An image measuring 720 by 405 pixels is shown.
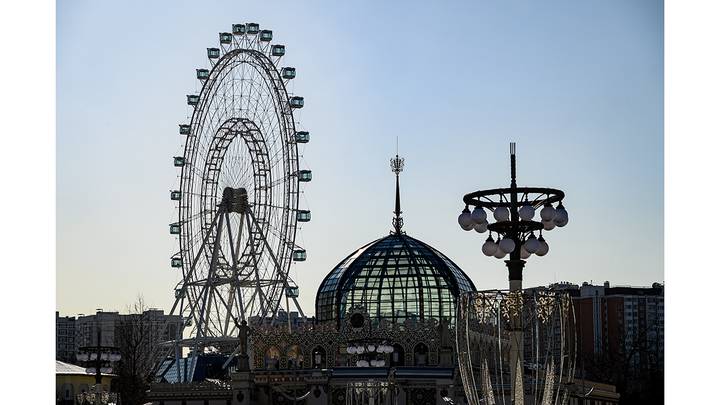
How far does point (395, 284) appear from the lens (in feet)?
135

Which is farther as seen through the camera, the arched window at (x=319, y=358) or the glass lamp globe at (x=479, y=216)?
the arched window at (x=319, y=358)

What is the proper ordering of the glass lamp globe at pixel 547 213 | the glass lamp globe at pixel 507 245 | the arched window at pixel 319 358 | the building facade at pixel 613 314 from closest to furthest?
the glass lamp globe at pixel 507 245 < the glass lamp globe at pixel 547 213 < the arched window at pixel 319 358 < the building facade at pixel 613 314

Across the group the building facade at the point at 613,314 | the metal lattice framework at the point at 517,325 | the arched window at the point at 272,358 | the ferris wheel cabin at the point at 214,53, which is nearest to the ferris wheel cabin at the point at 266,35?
the ferris wheel cabin at the point at 214,53

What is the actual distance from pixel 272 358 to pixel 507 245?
28786 millimetres

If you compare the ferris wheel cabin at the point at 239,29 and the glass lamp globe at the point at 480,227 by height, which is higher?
the ferris wheel cabin at the point at 239,29

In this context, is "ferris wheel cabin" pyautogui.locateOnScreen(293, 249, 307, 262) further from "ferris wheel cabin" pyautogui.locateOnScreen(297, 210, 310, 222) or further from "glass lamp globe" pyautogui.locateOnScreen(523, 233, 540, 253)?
"glass lamp globe" pyautogui.locateOnScreen(523, 233, 540, 253)

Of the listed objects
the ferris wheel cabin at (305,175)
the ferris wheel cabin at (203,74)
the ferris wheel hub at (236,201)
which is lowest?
the ferris wheel hub at (236,201)

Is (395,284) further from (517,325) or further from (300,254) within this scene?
(517,325)

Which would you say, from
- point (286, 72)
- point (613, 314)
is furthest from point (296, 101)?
point (613, 314)

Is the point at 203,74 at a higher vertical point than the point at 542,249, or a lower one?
higher

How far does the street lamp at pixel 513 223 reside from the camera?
11648 mm

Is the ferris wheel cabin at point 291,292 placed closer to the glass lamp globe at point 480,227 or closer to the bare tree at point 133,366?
the bare tree at point 133,366

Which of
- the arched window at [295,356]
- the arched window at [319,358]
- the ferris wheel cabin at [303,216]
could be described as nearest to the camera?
the arched window at [319,358]
